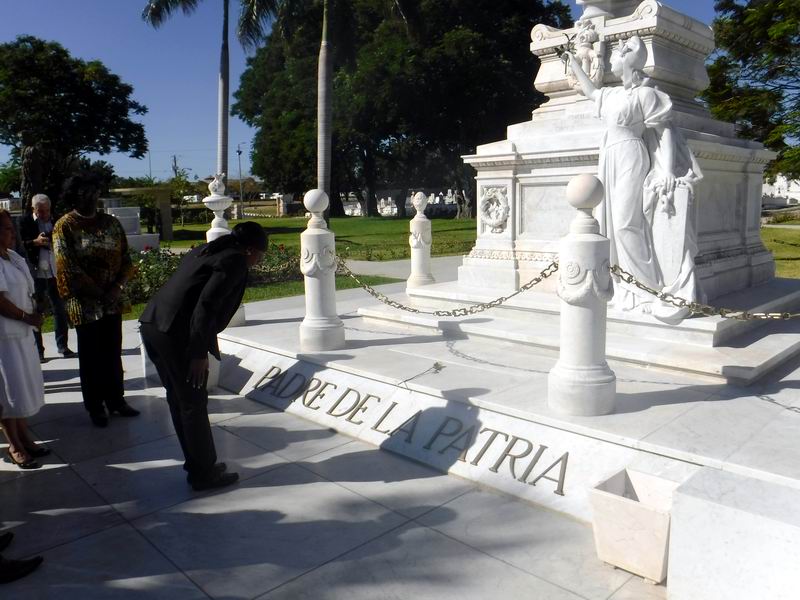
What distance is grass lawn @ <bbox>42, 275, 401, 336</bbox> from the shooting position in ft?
37.8

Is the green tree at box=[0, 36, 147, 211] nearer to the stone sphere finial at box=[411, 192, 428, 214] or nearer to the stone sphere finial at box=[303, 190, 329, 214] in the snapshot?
the stone sphere finial at box=[411, 192, 428, 214]

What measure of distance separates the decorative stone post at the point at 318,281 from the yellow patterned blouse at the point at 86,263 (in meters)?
1.79

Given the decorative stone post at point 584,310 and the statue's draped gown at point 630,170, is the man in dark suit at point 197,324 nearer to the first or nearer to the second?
the decorative stone post at point 584,310

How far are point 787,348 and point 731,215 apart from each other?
2.58 m

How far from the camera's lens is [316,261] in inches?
256

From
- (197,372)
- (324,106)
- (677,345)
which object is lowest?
(677,345)

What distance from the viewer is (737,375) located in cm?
502

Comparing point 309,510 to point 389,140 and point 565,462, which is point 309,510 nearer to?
point 565,462

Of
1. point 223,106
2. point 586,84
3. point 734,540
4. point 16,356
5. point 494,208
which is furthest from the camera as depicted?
point 223,106

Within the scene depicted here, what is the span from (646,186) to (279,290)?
8.42m

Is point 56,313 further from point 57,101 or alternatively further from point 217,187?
point 57,101

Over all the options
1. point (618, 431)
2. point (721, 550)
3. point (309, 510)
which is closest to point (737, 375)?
point (618, 431)

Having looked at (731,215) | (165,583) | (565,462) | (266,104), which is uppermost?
(266,104)

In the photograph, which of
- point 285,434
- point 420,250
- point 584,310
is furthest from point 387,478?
point 420,250
